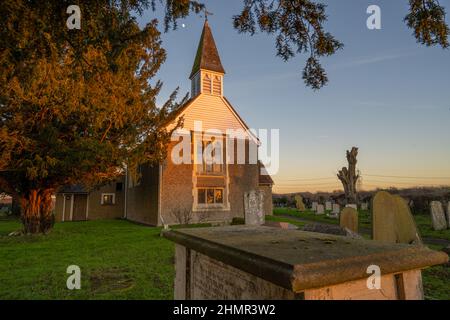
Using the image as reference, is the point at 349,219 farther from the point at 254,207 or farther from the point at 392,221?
the point at 254,207

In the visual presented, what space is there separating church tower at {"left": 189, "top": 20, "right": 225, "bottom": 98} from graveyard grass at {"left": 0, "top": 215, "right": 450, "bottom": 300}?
42.3ft

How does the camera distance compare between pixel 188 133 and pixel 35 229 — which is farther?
pixel 188 133

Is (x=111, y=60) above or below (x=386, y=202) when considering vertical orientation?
above

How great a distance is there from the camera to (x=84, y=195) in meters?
26.5

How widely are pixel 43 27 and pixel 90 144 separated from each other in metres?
9.02

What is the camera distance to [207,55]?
20.9 m

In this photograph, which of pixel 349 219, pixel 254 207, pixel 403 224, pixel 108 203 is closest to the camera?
pixel 403 224

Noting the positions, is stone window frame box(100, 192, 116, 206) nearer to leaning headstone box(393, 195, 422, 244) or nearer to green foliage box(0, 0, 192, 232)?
green foliage box(0, 0, 192, 232)

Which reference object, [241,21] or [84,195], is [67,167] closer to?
[241,21]

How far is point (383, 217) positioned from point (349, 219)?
3.26m

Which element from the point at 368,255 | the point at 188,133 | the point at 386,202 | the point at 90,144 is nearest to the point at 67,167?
the point at 90,144

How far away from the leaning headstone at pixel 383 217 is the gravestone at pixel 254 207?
8.05m

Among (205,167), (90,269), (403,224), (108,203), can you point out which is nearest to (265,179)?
(205,167)

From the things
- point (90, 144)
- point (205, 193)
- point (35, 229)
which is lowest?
point (35, 229)
